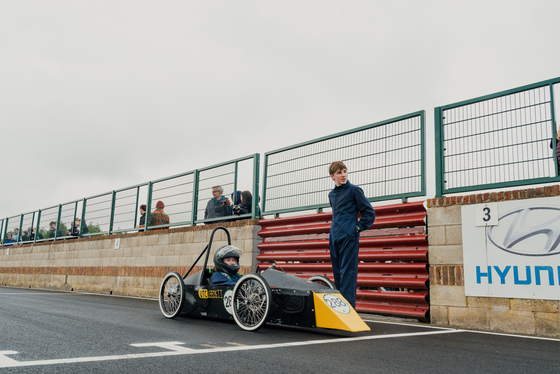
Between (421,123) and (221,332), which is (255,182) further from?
(221,332)

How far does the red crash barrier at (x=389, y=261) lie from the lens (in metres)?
6.82

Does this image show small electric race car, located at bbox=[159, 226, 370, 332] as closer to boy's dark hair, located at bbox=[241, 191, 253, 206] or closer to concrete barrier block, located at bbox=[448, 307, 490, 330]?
concrete barrier block, located at bbox=[448, 307, 490, 330]

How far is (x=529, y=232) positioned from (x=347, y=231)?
2.25 m

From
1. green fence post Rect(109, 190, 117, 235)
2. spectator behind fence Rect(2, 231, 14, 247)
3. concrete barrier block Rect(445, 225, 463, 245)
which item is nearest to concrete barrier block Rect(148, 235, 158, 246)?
green fence post Rect(109, 190, 117, 235)

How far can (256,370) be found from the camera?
3.04 meters

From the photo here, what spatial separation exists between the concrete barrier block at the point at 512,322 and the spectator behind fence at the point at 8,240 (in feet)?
77.5

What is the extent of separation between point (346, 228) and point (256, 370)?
321cm

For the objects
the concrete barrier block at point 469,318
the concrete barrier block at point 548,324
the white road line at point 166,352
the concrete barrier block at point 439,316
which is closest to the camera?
the white road line at point 166,352

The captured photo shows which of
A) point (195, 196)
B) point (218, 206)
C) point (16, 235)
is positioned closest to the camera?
point (218, 206)

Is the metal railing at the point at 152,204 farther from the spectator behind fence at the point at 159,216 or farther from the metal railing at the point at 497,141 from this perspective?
the metal railing at the point at 497,141

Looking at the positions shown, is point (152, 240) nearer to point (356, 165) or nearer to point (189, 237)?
point (189, 237)

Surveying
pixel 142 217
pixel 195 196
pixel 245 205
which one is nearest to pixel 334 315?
pixel 245 205

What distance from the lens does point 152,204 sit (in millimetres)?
13375

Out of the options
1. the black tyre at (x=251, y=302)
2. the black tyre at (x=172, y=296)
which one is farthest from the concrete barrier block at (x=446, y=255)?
the black tyre at (x=172, y=296)
